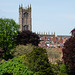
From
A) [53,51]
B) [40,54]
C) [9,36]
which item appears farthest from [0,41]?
[40,54]

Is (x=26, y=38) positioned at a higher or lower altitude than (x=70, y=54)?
higher

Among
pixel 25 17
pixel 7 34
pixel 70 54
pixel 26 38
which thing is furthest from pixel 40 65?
pixel 25 17

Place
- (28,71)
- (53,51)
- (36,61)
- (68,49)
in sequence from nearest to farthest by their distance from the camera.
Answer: (28,71) < (36,61) < (68,49) < (53,51)

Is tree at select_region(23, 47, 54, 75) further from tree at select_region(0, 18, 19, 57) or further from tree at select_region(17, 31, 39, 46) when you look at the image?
tree at select_region(17, 31, 39, 46)

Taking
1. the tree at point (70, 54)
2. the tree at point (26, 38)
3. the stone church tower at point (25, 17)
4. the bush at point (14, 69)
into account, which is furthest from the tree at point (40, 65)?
the stone church tower at point (25, 17)

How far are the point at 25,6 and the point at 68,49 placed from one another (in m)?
80.2

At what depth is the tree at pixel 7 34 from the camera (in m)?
35.4

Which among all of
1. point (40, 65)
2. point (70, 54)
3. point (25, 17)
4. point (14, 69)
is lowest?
point (14, 69)

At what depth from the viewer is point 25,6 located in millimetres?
94312

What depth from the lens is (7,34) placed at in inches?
1428

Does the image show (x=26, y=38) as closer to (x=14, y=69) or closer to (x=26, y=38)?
(x=26, y=38)

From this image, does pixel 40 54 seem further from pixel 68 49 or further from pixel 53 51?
pixel 53 51

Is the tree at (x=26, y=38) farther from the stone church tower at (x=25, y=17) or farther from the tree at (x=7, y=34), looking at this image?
the stone church tower at (x=25, y=17)

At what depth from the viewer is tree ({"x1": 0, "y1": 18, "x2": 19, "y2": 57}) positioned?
35.4 metres
